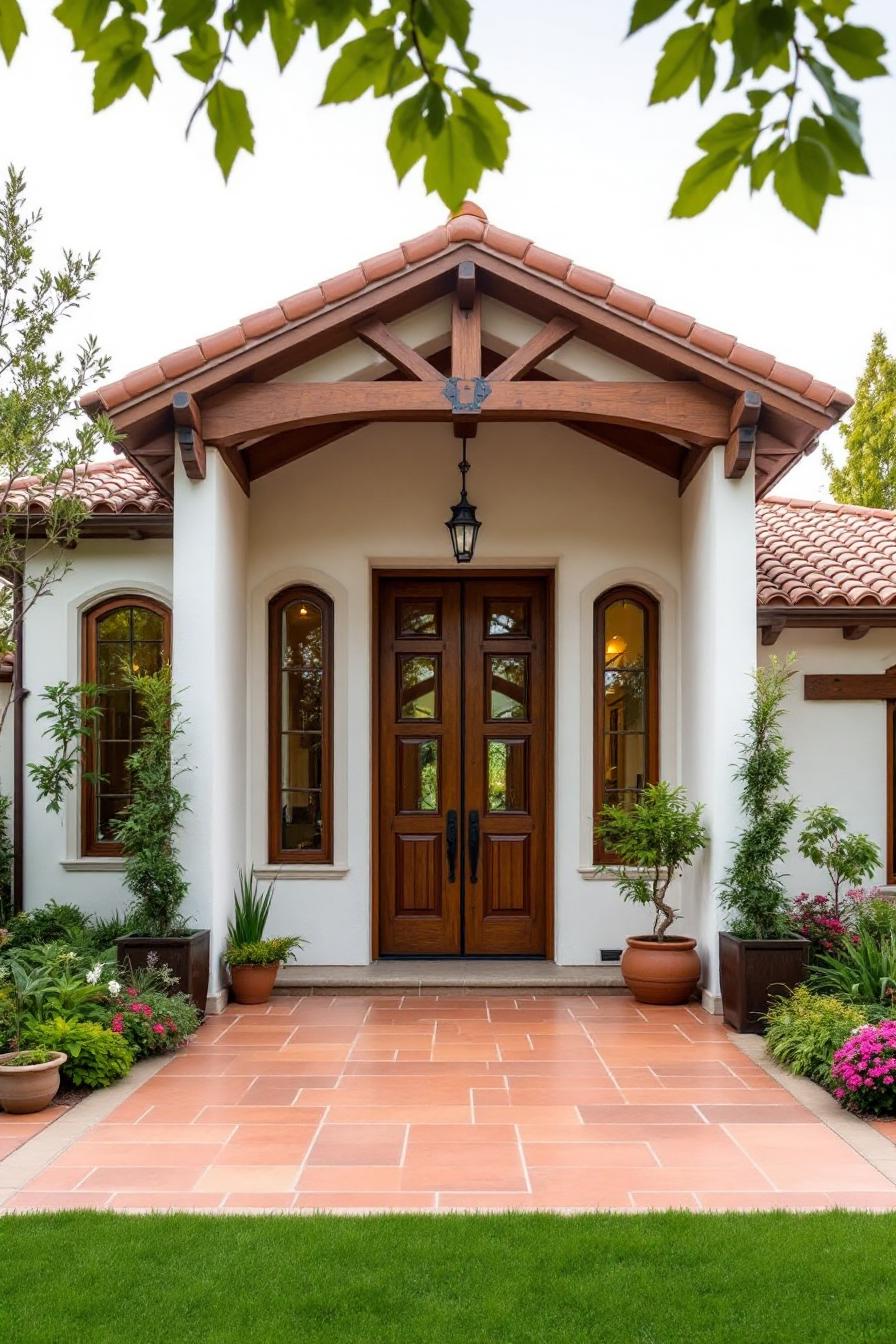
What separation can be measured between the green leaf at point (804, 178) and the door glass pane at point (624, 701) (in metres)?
7.29

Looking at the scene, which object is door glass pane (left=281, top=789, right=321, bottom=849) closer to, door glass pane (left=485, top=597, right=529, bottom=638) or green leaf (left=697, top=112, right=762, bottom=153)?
door glass pane (left=485, top=597, right=529, bottom=638)

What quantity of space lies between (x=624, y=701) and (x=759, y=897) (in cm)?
232

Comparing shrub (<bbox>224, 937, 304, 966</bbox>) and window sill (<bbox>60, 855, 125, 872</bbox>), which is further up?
window sill (<bbox>60, 855, 125, 872</bbox>)

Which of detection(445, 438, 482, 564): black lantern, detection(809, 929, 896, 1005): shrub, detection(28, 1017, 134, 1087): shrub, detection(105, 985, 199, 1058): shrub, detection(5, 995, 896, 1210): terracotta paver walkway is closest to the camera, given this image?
detection(5, 995, 896, 1210): terracotta paver walkway

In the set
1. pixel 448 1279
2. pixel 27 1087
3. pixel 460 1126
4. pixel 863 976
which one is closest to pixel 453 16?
pixel 448 1279

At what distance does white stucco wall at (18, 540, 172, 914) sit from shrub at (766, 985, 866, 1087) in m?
5.01

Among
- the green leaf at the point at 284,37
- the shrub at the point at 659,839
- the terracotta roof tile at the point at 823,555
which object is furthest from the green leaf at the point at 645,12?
the terracotta roof tile at the point at 823,555

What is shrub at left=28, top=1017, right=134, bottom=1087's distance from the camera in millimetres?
6039

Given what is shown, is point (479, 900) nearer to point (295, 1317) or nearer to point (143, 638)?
point (143, 638)

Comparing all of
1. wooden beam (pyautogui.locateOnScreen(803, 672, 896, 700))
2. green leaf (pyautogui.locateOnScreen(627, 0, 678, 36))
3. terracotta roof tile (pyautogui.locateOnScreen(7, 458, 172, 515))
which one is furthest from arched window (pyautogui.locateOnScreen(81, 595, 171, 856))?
green leaf (pyautogui.locateOnScreen(627, 0, 678, 36))

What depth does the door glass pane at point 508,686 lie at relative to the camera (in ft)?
31.4

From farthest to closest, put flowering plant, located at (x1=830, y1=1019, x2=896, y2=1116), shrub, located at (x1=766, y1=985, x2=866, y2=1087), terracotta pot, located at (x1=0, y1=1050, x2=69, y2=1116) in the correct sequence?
shrub, located at (x1=766, y1=985, x2=866, y2=1087) → terracotta pot, located at (x1=0, y1=1050, x2=69, y2=1116) → flowering plant, located at (x1=830, y1=1019, x2=896, y2=1116)

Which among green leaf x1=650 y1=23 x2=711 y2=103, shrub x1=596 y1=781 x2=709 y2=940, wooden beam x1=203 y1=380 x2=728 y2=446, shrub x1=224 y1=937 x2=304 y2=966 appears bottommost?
shrub x1=224 y1=937 x2=304 y2=966

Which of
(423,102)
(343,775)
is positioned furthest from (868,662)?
(423,102)
